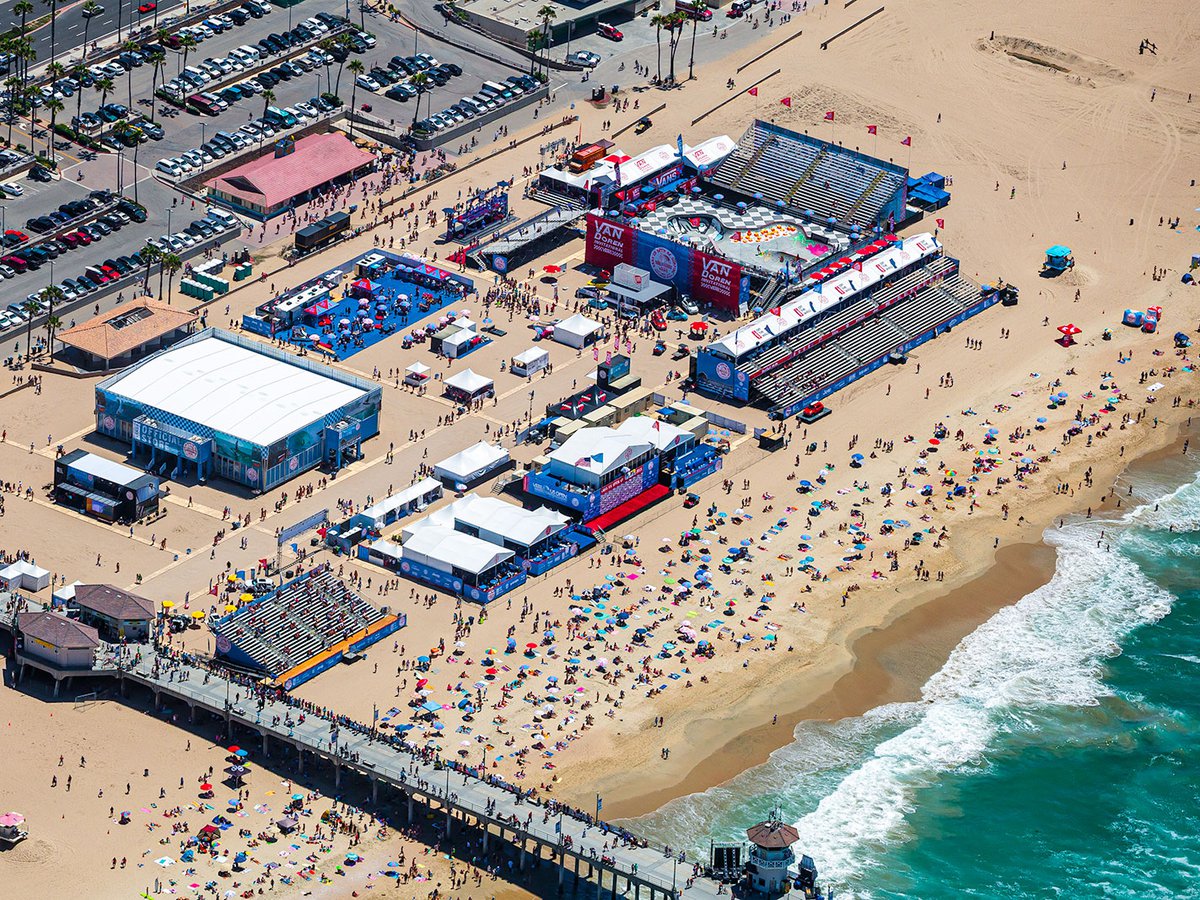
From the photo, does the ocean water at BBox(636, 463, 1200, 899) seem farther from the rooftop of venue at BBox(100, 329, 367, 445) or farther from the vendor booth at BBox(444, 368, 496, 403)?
the rooftop of venue at BBox(100, 329, 367, 445)

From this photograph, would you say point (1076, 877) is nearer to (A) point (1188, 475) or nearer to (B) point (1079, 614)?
(B) point (1079, 614)

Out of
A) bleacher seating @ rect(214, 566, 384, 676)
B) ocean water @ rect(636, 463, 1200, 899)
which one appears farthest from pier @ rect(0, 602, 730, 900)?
ocean water @ rect(636, 463, 1200, 899)

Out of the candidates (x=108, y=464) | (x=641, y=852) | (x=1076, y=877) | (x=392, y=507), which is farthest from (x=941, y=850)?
(x=108, y=464)

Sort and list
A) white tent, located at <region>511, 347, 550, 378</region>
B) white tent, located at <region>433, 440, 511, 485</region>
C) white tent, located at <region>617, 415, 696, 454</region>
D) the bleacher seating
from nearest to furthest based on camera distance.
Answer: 1. the bleacher seating
2. white tent, located at <region>433, 440, 511, 485</region>
3. white tent, located at <region>617, 415, 696, 454</region>
4. white tent, located at <region>511, 347, 550, 378</region>

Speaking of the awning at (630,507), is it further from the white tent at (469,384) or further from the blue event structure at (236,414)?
the blue event structure at (236,414)

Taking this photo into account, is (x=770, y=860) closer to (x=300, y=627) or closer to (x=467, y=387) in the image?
(x=300, y=627)
